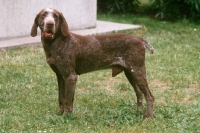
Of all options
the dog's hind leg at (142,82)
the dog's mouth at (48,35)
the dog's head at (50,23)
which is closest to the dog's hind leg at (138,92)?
the dog's hind leg at (142,82)

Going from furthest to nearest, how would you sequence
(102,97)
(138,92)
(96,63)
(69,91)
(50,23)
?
(102,97)
(138,92)
(96,63)
(69,91)
(50,23)

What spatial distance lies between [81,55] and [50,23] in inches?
24.7

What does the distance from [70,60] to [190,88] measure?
268 centimetres

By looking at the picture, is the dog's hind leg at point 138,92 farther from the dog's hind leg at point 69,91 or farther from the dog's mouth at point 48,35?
the dog's mouth at point 48,35

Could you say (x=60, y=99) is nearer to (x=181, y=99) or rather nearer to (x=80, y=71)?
(x=80, y=71)

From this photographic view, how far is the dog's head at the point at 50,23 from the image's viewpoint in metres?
5.98

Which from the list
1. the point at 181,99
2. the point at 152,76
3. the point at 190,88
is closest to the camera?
the point at 181,99

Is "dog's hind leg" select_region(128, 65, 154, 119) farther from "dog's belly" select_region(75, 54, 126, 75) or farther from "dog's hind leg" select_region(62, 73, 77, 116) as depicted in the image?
"dog's hind leg" select_region(62, 73, 77, 116)

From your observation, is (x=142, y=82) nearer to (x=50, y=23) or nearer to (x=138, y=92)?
(x=138, y=92)

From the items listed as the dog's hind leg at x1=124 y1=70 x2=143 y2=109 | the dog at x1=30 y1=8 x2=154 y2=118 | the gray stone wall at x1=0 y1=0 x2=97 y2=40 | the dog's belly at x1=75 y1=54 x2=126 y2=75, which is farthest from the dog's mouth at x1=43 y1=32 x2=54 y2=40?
the gray stone wall at x1=0 y1=0 x2=97 y2=40

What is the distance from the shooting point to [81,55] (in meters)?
6.30

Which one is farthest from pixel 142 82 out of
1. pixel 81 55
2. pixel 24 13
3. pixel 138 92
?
pixel 24 13

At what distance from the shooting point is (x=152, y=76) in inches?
347

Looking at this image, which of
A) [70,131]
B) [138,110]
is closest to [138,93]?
[138,110]
